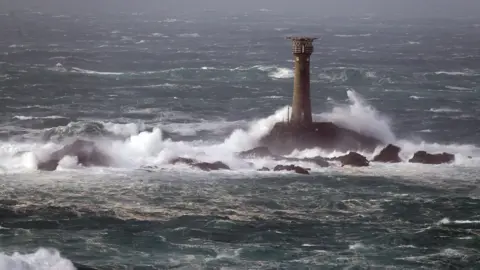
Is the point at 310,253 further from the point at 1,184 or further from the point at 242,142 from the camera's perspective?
the point at 242,142

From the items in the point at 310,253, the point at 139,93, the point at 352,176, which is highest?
the point at 139,93

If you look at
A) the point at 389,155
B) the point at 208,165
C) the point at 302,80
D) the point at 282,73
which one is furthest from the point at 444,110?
the point at 208,165

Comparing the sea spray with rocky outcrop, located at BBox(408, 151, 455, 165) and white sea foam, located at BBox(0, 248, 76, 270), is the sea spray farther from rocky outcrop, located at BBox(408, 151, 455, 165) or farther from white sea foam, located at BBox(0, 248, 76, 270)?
white sea foam, located at BBox(0, 248, 76, 270)

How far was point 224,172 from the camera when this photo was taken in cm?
6253

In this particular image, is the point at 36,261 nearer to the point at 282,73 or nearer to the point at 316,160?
the point at 316,160

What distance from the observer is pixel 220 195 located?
56500 mm

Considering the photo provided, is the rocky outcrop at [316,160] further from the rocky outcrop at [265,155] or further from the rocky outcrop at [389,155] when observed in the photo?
the rocky outcrop at [389,155]

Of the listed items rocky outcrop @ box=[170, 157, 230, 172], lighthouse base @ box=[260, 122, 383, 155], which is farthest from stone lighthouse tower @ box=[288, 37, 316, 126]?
rocky outcrop @ box=[170, 157, 230, 172]

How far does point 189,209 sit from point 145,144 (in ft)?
52.8

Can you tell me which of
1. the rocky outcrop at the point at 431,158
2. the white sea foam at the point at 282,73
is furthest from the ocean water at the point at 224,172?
the rocky outcrop at the point at 431,158

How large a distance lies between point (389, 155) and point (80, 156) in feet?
62.3

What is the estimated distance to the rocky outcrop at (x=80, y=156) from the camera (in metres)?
62.3

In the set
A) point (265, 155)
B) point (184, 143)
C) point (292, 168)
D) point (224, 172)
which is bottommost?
point (224, 172)

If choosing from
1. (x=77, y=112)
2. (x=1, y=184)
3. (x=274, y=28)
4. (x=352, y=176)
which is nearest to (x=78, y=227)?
(x=1, y=184)
